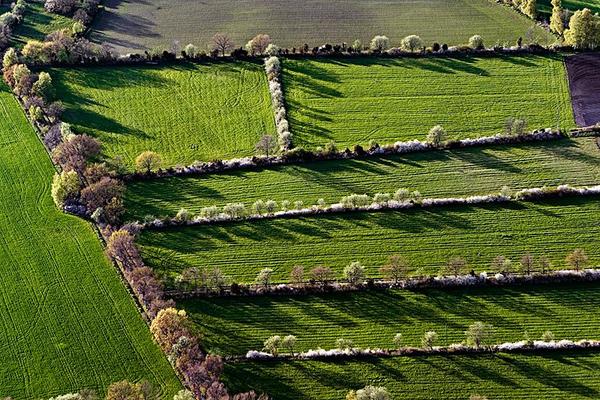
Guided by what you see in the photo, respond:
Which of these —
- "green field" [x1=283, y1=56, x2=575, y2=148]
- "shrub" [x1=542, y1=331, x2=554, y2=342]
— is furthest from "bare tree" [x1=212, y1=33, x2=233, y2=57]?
"shrub" [x1=542, y1=331, x2=554, y2=342]

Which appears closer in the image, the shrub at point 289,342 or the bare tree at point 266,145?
the shrub at point 289,342

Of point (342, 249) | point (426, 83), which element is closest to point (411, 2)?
point (426, 83)

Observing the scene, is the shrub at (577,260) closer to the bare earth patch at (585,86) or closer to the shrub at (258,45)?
the bare earth patch at (585,86)

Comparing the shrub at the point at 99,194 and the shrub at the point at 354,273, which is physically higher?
the shrub at the point at 99,194

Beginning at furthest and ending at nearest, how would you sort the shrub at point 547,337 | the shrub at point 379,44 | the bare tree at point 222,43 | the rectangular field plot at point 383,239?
the bare tree at point 222,43 → the shrub at point 379,44 → the rectangular field plot at point 383,239 → the shrub at point 547,337

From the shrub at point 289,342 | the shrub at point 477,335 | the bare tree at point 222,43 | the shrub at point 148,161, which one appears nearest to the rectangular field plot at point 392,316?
the shrub at point 477,335

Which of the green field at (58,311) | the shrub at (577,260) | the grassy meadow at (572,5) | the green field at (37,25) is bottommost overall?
the green field at (58,311)

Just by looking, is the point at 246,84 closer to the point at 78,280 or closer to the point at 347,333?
the point at 78,280

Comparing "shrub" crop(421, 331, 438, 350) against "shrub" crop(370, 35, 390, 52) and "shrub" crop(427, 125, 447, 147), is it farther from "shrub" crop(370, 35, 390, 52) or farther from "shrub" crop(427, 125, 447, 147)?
"shrub" crop(370, 35, 390, 52)
